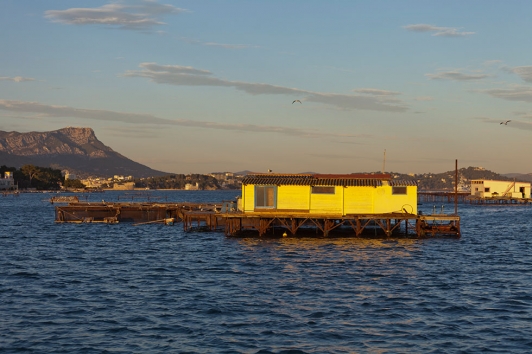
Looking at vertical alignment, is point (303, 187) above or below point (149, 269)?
above

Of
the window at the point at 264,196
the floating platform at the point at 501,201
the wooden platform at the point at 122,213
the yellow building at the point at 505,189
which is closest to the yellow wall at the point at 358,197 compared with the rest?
the window at the point at 264,196

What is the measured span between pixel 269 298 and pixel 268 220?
3088 cm

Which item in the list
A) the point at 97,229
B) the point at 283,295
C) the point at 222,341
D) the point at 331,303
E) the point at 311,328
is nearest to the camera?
the point at 222,341

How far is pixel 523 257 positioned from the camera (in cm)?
5412

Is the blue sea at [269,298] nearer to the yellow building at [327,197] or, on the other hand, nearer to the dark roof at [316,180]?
the yellow building at [327,197]

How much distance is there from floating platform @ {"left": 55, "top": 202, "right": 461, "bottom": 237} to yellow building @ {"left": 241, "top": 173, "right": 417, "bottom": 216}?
975mm

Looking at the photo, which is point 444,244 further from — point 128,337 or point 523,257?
point 128,337

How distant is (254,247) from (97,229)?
33331 mm

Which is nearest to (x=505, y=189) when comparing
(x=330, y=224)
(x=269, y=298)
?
(x=330, y=224)

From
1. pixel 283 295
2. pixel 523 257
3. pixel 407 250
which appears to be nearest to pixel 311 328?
pixel 283 295

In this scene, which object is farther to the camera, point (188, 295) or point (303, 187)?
point (303, 187)

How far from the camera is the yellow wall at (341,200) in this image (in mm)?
62844

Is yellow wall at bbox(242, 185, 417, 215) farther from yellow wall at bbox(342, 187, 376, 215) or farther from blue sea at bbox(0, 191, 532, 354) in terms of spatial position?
blue sea at bbox(0, 191, 532, 354)

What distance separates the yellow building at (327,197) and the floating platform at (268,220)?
97cm
